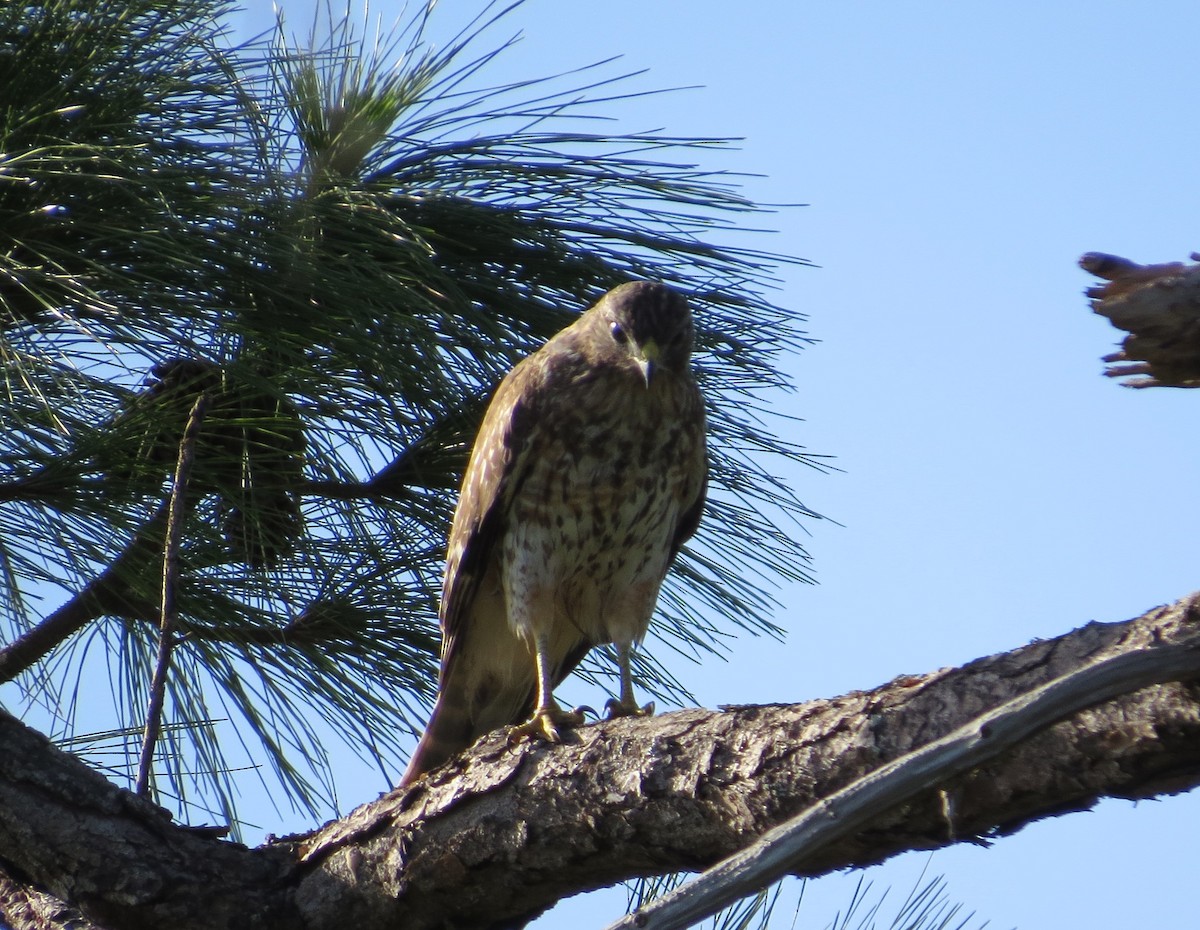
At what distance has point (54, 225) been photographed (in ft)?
8.43

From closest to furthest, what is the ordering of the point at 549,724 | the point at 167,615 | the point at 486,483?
1. the point at 167,615
2. the point at 549,724
3. the point at 486,483

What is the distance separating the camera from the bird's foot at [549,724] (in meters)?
2.37

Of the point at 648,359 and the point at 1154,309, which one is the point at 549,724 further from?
the point at 1154,309

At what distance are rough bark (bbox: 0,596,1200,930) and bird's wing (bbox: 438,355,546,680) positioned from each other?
0.74m

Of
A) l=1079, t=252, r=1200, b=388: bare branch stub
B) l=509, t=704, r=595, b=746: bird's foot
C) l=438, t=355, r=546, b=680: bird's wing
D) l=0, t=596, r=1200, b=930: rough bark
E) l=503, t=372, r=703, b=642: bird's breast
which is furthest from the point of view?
l=503, t=372, r=703, b=642: bird's breast

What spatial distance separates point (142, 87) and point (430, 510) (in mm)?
1032

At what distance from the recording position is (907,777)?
4.64 feet

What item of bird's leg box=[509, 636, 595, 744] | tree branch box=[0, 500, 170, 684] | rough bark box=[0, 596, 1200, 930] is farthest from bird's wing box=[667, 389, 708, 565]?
tree branch box=[0, 500, 170, 684]

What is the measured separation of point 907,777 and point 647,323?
1.78 meters

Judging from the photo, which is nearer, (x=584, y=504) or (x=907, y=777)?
(x=907, y=777)

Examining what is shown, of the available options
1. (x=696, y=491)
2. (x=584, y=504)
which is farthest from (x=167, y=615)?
(x=696, y=491)

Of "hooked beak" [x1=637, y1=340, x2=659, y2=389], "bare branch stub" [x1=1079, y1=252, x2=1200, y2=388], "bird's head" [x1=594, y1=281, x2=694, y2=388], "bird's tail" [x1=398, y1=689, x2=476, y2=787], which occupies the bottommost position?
"bird's tail" [x1=398, y1=689, x2=476, y2=787]

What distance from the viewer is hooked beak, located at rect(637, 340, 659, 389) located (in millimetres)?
3037

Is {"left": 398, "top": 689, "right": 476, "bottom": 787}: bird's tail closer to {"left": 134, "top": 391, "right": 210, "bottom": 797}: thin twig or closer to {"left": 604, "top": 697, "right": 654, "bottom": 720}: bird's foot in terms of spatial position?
{"left": 604, "top": 697, "right": 654, "bottom": 720}: bird's foot
